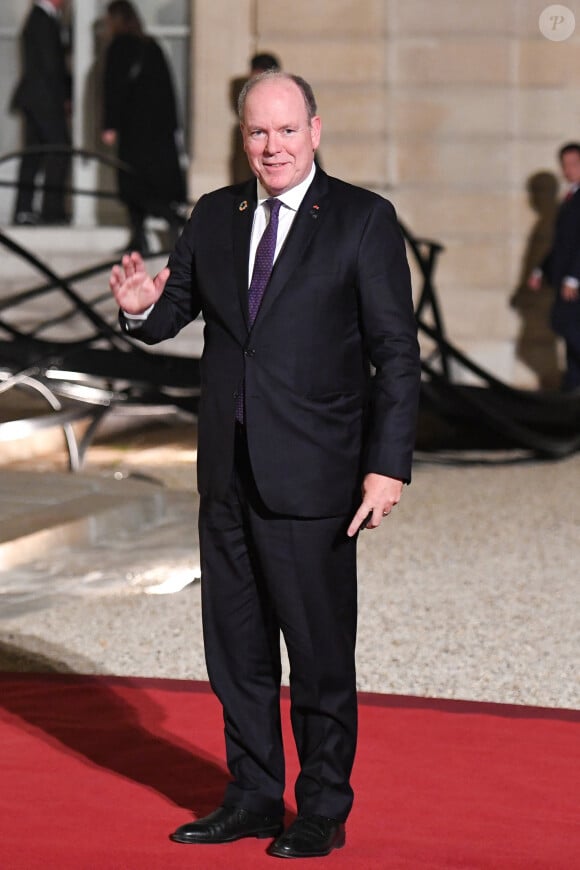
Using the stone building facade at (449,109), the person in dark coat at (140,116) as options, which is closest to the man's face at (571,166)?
the stone building facade at (449,109)

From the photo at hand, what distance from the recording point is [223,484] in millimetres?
3309

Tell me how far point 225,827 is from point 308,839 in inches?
7.2

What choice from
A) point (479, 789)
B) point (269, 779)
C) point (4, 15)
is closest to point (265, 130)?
point (269, 779)

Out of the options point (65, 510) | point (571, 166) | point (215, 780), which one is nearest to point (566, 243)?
point (571, 166)

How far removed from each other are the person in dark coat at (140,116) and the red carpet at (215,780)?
8.84 metres

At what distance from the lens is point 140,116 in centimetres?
1334

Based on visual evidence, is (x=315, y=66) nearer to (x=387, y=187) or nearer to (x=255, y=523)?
(x=387, y=187)

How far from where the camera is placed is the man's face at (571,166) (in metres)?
12.2

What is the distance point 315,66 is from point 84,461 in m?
5.01

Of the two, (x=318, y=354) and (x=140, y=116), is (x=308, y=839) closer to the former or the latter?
(x=318, y=354)

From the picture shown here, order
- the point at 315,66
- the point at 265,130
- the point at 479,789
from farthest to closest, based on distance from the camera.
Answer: the point at 315,66 → the point at 479,789 → the point at 265,130

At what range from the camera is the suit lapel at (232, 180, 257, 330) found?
3.28 m

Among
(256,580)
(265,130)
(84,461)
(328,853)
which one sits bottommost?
(84,461)

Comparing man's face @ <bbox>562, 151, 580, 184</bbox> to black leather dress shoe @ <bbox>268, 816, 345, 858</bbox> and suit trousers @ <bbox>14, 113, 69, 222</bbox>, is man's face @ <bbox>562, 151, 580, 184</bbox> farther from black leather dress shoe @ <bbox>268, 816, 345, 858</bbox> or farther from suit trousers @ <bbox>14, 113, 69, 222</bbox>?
black leather dress shoe @ <bbox>268, 816, 345, 858</bbox>
